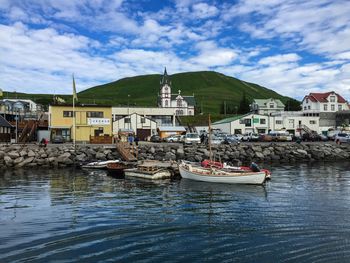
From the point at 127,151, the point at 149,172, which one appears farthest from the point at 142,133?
the point at 149,172

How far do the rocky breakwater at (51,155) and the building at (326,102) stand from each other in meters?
102

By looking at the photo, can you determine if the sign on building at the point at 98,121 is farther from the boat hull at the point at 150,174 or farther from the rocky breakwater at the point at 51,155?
the boat hull at the point at 150,174

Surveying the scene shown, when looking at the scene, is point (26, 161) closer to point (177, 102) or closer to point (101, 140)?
point (101, 140)

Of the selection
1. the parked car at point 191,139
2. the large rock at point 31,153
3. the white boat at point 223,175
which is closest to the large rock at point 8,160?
the large rock at point 31,153

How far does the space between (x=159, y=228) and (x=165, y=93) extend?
144008 millimetres

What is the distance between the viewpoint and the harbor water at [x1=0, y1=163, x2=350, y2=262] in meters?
15.6

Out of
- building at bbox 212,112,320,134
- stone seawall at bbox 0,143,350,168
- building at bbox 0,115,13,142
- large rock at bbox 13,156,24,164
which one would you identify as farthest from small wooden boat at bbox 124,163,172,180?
building at bbox 212,112,320,134

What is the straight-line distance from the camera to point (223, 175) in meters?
36.1

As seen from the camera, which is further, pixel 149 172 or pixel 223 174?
pixel 149 172

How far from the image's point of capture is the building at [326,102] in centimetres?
13988

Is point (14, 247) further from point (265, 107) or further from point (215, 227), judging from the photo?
point (265, 107)

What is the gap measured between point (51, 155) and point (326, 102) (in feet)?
376

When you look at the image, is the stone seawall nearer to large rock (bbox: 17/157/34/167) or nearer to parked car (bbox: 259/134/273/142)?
large rock (bbox: 17/157/34/167)

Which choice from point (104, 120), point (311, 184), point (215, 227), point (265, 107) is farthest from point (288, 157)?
point (265, 107)
